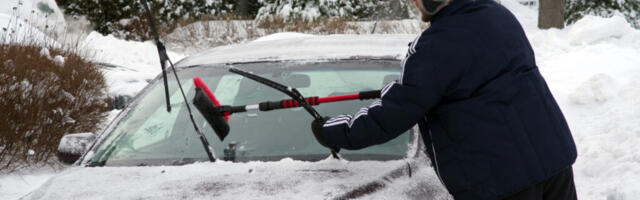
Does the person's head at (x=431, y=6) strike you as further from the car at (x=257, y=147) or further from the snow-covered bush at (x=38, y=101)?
the snow-covered bush at (x=38, y=101)

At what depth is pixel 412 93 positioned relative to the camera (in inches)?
76.3

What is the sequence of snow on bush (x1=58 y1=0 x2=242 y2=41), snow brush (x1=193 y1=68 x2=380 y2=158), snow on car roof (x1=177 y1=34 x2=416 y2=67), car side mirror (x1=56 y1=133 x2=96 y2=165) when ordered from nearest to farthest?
snow brush (x1=193 y1=68 x2=380 y2=158) → car side mirror (x1=56 y1=133 x2=96 y2=165) → snow on car roof (x1=177 y1=34 x2=416 y2=67) → snow on bush (x1=58 y1=0 x2=242 y2=41)

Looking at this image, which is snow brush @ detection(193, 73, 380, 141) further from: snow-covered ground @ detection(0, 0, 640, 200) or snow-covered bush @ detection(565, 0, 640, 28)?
snow-covered bush @ detection(565, 0, 640, 28)

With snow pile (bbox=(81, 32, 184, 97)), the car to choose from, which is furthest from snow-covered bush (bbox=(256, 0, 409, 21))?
the car

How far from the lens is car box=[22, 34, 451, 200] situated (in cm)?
224

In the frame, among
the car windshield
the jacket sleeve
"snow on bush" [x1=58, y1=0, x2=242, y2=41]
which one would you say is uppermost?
the jacket sleeve

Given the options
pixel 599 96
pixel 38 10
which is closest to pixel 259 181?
pixel 599 96

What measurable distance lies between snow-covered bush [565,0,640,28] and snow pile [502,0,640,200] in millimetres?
8824

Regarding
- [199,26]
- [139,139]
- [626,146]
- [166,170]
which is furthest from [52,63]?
[199,26]

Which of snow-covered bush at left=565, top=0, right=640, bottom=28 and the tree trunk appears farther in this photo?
snow-covered bush at left=565, top=0, right=640, bottom=28

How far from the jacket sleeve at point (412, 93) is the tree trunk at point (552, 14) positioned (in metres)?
11.3

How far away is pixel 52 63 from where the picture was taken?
5.95 m

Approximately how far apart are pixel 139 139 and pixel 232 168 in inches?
28.1

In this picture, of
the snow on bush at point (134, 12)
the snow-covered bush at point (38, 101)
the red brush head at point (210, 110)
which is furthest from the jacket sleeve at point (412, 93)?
the snow on bush at point (134, 12)
